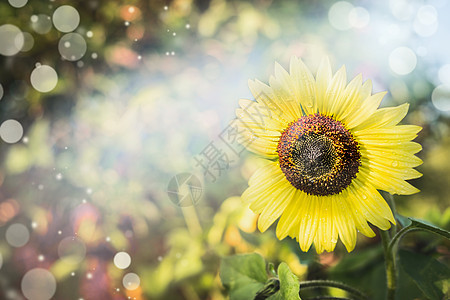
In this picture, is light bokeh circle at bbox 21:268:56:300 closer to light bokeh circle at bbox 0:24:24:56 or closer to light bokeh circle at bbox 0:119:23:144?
light bokeh circle at bbox 0:119:23:144

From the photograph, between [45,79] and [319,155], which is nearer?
[319,155]

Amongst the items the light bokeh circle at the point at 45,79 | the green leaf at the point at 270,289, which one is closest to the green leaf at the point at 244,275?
the green leaf at the point at 270,289

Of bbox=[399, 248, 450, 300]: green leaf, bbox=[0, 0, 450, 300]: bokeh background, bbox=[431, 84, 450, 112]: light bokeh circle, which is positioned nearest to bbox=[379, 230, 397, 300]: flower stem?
bbox=[399, 248, 450, 300]: green leaf

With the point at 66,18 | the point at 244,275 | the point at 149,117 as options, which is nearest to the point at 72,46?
the point at 66,18

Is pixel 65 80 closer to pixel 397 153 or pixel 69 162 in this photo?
pixel 69 162

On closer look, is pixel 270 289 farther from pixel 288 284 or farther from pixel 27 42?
pixel 27 42

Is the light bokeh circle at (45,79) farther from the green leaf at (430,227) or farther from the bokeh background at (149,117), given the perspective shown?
the green leaf at (430,227)

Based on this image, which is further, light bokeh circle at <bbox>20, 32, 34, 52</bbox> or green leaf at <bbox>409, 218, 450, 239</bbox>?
light bokeh circle at <bbox>20, 32, 34, 52</bbox>
